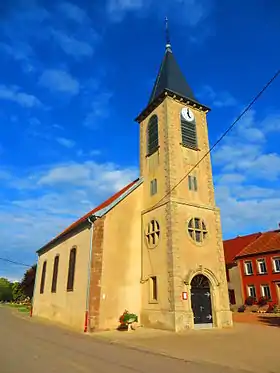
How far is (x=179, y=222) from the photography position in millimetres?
17250

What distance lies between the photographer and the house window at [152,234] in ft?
58.2

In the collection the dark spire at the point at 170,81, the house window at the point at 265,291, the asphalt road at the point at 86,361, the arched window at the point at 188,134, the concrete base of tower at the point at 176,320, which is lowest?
the asphalt road at the point at 86,361

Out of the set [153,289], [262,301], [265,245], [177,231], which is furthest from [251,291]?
[177,231]

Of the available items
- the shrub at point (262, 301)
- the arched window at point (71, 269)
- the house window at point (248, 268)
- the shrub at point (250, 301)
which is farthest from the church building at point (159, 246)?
the house window at point (248, 268)

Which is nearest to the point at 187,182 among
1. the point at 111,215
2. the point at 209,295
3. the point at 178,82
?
the point at 111,215

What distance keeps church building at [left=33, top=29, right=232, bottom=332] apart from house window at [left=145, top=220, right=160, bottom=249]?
0.06 m

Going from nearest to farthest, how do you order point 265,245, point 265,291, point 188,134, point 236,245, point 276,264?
point 188,134 < point 276,264 < point 265,291 < point 265,245 < point 236,245

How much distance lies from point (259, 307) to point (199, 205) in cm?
1911

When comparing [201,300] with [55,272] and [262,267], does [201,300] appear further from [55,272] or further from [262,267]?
[262,267]

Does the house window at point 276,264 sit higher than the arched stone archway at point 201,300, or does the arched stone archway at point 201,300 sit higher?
the house window at point 276,264

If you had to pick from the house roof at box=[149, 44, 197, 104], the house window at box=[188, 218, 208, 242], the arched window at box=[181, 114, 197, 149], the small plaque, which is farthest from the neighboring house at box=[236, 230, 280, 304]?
the house roof at box=[149, 44, 197, 104]

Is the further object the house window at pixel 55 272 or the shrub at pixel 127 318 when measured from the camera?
the house window at pixel 55 272

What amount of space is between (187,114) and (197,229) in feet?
28.0

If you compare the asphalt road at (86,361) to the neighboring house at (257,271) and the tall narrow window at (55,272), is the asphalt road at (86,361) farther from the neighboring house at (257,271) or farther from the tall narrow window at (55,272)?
the neighboring house at (257,271)
